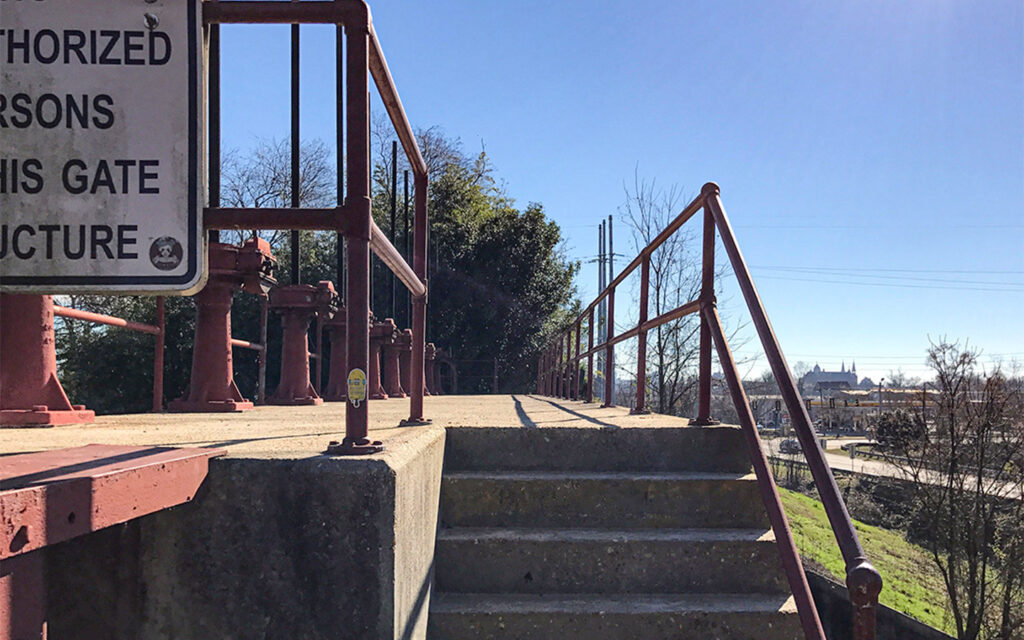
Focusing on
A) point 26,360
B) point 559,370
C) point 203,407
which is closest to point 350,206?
point 26,360

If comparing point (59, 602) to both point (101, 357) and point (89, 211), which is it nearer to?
point (89, 211)

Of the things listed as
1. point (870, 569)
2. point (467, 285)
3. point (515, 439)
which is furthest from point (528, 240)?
point (870, 569)

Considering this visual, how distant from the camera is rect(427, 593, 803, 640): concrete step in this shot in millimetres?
2211

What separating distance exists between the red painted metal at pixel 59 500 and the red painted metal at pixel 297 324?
396cm

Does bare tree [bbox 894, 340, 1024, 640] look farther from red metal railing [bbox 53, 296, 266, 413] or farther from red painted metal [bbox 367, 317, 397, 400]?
red metal railing [bbox 53, 296, 266, 413]

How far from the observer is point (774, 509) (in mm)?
2117

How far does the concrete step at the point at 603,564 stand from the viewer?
7.94ft

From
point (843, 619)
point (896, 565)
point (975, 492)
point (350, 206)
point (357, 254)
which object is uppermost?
point (350, 206)

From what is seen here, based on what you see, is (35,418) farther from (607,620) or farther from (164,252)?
(607,620)

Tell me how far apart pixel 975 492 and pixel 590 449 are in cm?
1398

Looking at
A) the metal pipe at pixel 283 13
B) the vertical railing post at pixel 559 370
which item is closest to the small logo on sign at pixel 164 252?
the metal pipe at pixel 283 13

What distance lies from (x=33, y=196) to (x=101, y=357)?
14653 millimetres

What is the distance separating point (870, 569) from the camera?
4.98 feet

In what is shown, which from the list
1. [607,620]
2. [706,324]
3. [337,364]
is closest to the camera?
[607,620]
